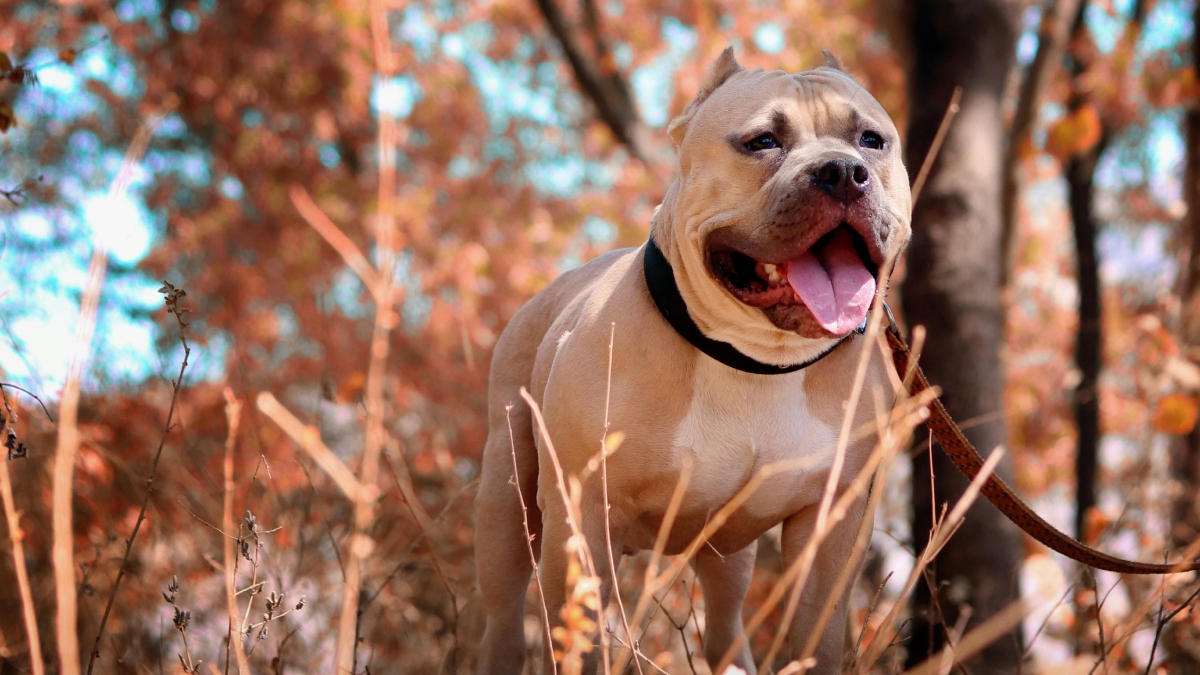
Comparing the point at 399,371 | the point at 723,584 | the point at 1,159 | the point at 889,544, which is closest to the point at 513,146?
the point at 399,371

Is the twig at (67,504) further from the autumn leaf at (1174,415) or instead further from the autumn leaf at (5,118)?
the autumn leaf at (1174,415)

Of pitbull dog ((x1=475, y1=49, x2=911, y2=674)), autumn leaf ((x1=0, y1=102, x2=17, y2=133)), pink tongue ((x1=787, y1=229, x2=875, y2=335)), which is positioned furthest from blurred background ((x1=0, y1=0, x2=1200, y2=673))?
pink tongue ((x1=787, y1=229, x2=875, y2=335))

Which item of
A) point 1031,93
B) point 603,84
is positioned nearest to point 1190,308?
point 1031,93

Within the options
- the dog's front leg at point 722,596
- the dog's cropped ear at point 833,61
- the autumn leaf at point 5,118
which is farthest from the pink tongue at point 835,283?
the autumn leaf at point 5,118

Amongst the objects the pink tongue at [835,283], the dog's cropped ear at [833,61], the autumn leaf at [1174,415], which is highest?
the dog's cropped ear at [833,61]

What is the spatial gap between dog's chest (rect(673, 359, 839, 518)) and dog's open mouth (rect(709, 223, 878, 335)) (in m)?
0.23

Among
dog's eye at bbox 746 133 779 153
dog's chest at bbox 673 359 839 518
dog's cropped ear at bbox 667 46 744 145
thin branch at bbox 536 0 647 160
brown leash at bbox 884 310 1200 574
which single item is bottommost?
brown leash at bbox 884 310 1200 574

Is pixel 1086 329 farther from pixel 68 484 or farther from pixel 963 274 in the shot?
pixel 68 484

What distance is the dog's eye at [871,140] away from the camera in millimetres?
2631

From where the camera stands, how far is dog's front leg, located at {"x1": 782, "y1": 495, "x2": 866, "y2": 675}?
2.57 meters

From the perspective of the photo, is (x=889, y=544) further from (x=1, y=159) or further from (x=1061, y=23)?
(x=1, y=159)

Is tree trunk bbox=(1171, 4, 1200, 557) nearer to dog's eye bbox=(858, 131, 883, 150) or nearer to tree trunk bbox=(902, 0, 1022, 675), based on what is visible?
tree trunk bbox=(902, 0, 1022, 675)

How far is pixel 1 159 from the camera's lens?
829cm

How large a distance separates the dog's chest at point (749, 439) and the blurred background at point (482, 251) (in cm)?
168
